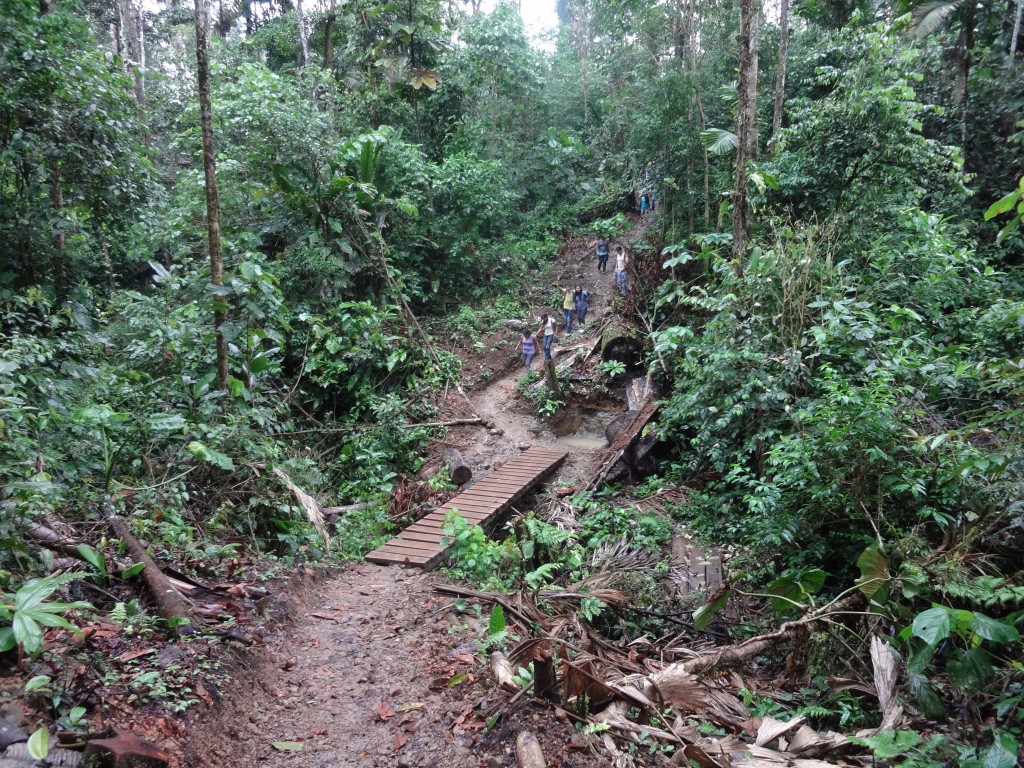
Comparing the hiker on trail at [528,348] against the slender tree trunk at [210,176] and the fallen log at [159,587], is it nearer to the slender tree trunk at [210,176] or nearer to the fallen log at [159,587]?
the slender tree trunk at [210,176]

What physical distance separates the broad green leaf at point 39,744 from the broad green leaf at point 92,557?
5.77ft

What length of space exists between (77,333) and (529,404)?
798cm

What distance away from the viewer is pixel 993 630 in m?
2.98

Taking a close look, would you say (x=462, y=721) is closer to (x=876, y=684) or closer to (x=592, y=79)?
(x=876, y=684)

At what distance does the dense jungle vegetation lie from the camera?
4648 mm

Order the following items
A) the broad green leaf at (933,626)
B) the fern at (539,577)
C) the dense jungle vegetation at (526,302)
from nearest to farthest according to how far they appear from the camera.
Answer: the broad green leaf at (933,626)
the dense jungle vegetation at (526,302)
the fern at (539,577)

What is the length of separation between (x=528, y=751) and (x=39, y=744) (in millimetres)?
2127

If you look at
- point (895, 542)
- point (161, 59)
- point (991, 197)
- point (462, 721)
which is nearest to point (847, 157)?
point (991, 197)

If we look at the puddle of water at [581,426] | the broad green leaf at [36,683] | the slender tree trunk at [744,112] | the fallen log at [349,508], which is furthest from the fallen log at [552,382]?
the broad green leaf at [36,683]

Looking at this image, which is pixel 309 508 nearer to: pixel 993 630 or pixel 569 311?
pixel 993 630

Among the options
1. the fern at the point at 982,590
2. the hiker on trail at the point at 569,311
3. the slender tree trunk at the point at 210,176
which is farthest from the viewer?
the hiker on trail at the point at 569,311

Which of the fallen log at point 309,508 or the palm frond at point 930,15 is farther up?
the palm frond at point 930,15

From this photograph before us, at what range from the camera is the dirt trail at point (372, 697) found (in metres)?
3.29

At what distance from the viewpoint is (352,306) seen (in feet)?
40.5
